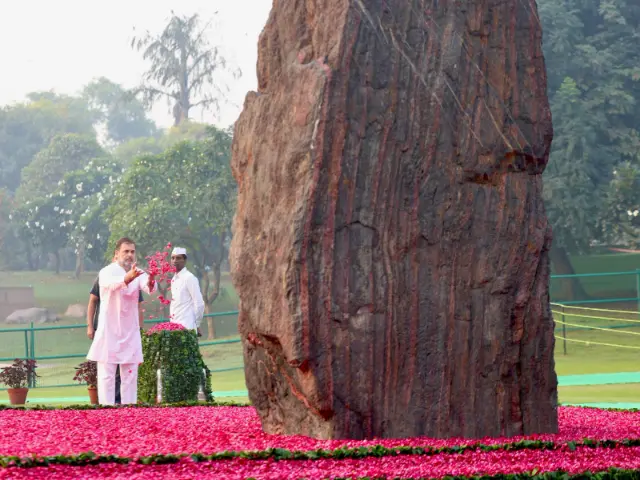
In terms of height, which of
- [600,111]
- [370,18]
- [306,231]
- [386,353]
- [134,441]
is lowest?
[134,441]

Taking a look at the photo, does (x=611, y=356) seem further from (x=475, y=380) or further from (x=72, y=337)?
(x=72, y=337)

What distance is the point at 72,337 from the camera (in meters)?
42.0

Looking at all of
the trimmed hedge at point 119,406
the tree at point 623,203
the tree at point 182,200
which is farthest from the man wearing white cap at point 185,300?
the tree at point 182,200

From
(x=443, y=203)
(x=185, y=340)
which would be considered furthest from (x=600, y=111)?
(x=443, y=203)

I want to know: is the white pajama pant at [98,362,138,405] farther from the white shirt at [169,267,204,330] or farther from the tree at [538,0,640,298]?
the tree at [538,0,640,298]

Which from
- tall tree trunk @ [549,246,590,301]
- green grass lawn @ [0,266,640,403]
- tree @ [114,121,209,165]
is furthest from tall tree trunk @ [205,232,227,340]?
tree @ [114,121,209,165]

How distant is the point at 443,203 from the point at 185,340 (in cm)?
484

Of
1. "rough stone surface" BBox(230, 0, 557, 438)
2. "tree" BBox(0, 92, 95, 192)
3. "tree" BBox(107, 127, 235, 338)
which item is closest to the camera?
"rough stone surface" BBox(230, 0, 557, 438)

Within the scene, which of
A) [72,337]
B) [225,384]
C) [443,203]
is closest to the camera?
[443,203]

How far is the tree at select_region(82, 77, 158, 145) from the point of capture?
250 feet

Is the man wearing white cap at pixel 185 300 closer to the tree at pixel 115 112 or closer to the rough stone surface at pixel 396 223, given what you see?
the rough stone surface at pixel 396 223

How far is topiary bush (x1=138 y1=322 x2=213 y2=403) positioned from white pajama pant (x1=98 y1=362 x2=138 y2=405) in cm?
35

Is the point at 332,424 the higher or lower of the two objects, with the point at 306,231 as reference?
lower

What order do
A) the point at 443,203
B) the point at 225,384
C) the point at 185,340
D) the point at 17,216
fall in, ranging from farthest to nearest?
the point at 17,216, the point at 225,384, the point at 185,340, the point at 443,203
